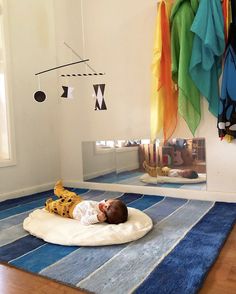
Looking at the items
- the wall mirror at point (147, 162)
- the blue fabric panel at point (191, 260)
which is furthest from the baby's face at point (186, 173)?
the blue fabric panel at point (191, 260)

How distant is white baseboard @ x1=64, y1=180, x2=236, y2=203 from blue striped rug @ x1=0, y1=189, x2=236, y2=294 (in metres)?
0.21

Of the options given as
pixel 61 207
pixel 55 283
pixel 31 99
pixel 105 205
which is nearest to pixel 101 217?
pixel 105 205

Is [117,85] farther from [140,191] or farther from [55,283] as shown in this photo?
[55,283]

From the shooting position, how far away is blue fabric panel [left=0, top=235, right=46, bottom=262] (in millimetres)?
1346

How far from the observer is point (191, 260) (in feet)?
4.02

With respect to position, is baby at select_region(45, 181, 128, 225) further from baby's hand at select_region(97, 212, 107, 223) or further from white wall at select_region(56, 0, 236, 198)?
white wall at select_region(56, 0, 236, 198)

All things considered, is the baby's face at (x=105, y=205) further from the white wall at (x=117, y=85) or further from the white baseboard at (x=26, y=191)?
the white baseboard at (x=26, y=191)

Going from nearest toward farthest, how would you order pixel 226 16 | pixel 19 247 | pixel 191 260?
pixel 191 260 → pixel 19 247 → pixel 226 16

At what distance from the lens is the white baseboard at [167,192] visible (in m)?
2.17

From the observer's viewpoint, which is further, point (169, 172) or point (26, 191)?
point (26, 191)

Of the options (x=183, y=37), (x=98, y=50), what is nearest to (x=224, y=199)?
(x=183, y=37)

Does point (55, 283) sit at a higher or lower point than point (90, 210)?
lower

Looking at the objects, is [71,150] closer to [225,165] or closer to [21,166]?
[21,166]

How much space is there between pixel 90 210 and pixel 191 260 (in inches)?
27.2
